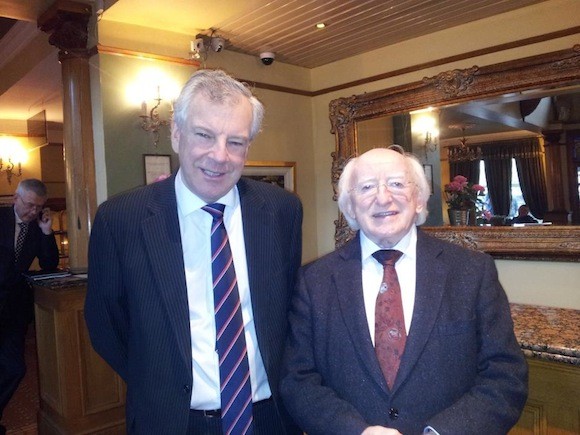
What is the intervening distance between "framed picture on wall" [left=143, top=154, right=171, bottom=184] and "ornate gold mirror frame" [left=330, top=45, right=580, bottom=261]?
163 centimetres

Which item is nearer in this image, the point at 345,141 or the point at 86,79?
the point at 86,79

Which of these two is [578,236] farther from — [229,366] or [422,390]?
[229,366]

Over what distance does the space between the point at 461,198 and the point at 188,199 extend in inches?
103

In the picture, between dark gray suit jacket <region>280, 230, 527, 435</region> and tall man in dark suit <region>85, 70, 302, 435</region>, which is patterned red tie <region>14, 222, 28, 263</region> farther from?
dark gray suit jacket <region>280, 230, 527, 435</region>

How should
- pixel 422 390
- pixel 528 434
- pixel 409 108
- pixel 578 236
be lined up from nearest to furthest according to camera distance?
pixel 422 390
pixel 528 434
pixel 578 236
pixel 409 108

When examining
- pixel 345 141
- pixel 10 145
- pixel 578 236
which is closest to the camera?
pixel 578 236

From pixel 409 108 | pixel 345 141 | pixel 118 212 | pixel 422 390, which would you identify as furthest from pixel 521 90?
pixel 118 212

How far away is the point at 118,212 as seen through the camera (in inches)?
56.6

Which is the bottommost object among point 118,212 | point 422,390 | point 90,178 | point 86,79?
point 422,390

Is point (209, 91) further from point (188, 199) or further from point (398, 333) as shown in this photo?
point (398, 333)

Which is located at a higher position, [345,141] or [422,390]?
[345,141]

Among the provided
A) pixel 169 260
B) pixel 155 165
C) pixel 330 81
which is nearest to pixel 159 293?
pixel 169 260

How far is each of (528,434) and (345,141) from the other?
2.86 m

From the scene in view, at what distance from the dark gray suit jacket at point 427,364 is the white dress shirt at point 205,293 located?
0.46ft
